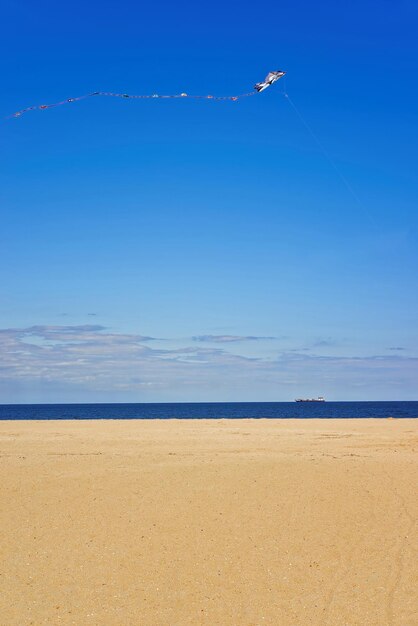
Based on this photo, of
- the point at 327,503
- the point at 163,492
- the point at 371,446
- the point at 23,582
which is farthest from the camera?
the point at 371,446

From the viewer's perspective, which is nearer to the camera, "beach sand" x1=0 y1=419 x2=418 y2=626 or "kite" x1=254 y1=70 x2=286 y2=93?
"beach sand" x1=0 y1=419 x2=418 y2=626

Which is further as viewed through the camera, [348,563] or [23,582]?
[348,563]

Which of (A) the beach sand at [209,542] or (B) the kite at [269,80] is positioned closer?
(A) the beach sand at [209,542]

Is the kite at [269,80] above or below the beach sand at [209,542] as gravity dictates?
above

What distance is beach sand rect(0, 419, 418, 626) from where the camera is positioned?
9.64 meters

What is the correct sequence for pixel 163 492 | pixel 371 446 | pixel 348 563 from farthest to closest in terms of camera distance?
pixel 371 446 < pixel 163 492 < pixel 348 563

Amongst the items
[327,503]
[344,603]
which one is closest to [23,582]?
[344,603]

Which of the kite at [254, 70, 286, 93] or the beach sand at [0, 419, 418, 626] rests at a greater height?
the kite at [254, 70, 286, 93]

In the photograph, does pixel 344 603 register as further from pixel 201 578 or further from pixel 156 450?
pixel 156 450

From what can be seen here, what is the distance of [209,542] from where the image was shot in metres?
12.7

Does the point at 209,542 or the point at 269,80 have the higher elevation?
the point at 269,80

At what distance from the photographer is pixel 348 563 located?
37.7ft

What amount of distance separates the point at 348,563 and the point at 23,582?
231 inches

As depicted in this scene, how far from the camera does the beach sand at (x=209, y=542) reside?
964cm
